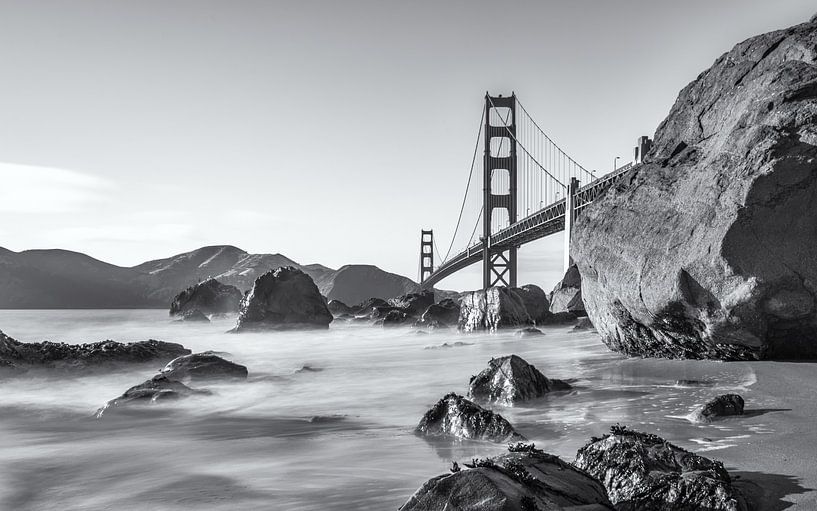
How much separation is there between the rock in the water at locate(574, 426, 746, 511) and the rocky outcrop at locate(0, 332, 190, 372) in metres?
9.20

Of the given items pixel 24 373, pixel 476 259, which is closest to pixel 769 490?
pixel 24 373

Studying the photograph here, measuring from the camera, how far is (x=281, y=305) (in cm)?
2275

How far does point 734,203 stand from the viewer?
6.31m

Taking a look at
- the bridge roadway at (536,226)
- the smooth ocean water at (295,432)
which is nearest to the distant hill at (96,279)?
the bridge roadway at (536,226)

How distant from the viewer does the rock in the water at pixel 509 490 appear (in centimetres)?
225

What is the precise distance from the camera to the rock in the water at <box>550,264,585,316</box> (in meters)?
21.8

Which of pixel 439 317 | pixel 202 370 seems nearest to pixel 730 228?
pixel 202 370

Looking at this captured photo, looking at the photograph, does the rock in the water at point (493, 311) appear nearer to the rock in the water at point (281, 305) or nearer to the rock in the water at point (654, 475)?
the rock in the water at point (281, 305)

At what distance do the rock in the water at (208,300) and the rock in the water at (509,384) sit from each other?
32630 mm

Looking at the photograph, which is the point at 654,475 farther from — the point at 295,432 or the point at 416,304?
the point at 416,304

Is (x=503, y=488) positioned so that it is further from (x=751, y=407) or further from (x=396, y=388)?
(x=396, y=388)

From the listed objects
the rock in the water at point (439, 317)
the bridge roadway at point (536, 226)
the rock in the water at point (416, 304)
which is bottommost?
the rock in the water at point (439, 317)

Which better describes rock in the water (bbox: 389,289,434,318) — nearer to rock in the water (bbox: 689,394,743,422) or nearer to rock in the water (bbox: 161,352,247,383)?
rock in the water (bbox: 161,352,247,383)

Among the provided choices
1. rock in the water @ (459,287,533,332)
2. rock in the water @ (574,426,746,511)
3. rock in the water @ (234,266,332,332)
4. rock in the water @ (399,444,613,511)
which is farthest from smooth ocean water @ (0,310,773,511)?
rock in the water @ (234,266,332,332)
